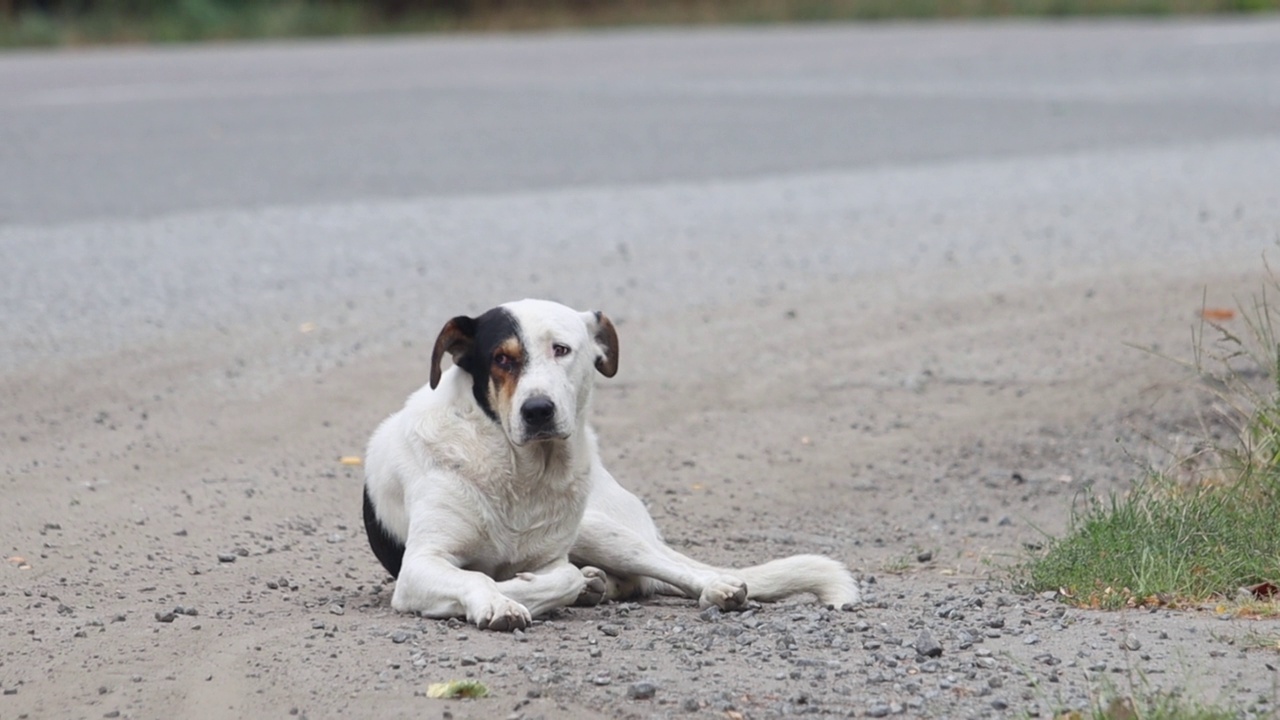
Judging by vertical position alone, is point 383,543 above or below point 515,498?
below

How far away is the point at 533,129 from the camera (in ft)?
45.5

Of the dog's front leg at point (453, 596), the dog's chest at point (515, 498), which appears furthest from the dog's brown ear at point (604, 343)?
the dog's front leg at point (453, 596)

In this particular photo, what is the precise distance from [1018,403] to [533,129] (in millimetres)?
6942

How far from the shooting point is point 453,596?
463cm

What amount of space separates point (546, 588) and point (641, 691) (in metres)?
0.84

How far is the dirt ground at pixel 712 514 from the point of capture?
4109mm

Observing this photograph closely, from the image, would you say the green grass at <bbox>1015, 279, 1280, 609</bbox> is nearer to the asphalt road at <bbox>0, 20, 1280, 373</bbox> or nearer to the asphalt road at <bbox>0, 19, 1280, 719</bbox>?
the asphalt road at <bbox>0, 19, 1280, 719</bbox>

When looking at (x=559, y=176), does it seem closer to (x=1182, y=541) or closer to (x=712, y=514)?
(x=712, y=514)

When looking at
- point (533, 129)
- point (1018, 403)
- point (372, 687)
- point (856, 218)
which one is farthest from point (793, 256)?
point (372, 687)

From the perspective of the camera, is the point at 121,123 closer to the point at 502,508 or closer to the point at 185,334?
the point at 185,334

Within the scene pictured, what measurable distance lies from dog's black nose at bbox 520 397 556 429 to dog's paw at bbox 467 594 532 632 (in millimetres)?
491

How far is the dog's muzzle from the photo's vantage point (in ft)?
15.0

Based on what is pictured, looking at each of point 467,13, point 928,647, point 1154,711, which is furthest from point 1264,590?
point 467,13

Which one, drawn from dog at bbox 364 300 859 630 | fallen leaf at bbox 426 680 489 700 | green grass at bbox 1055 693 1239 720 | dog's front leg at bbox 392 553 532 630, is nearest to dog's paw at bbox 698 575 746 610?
dog at bbox 364 300 859 630
